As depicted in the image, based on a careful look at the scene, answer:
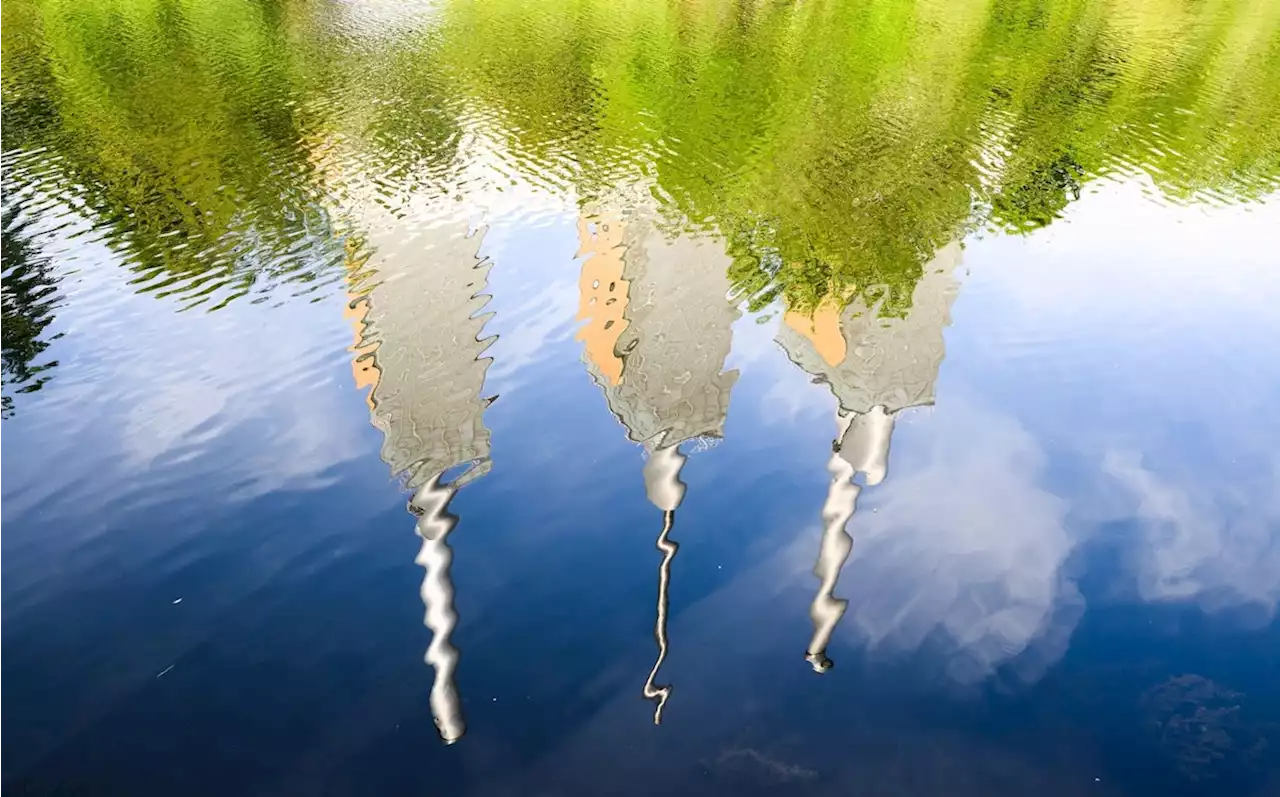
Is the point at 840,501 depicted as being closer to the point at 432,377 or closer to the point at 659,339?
the point at 659,339

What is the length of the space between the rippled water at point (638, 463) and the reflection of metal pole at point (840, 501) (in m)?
0.07

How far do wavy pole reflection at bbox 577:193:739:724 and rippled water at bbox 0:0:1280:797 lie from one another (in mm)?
108

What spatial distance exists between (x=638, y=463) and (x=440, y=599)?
3.99m

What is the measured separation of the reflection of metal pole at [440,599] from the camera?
10234 mm

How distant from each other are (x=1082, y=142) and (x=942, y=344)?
17477 millimetres

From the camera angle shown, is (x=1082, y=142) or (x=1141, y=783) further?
(x=1082, y=142)

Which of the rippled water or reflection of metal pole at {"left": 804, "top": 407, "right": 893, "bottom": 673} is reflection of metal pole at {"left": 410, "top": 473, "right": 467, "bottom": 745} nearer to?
the rippled water

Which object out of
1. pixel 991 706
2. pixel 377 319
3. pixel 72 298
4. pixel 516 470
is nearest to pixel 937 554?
pixel 991 706

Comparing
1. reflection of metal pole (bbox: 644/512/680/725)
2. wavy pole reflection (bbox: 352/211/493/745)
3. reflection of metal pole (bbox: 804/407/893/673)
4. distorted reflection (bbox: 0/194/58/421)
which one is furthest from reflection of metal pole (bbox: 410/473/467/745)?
distorted reflection (bbox: 0/194/58/421)

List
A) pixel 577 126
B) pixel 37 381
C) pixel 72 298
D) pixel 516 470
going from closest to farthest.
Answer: pixel 516 470
pixel 37 381
pixel 72 298
pixel 577 126

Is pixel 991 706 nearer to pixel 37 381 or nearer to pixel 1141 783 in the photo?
pixel 1141 783

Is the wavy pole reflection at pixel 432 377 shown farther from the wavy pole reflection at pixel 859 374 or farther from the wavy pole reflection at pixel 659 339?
the wavy pole reflection at pixel 859 374

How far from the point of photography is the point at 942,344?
59.0 feet

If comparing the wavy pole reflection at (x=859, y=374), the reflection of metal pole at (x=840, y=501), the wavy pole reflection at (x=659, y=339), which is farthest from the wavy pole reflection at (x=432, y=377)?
the wavy pole reflection at (x=859, y=374)
